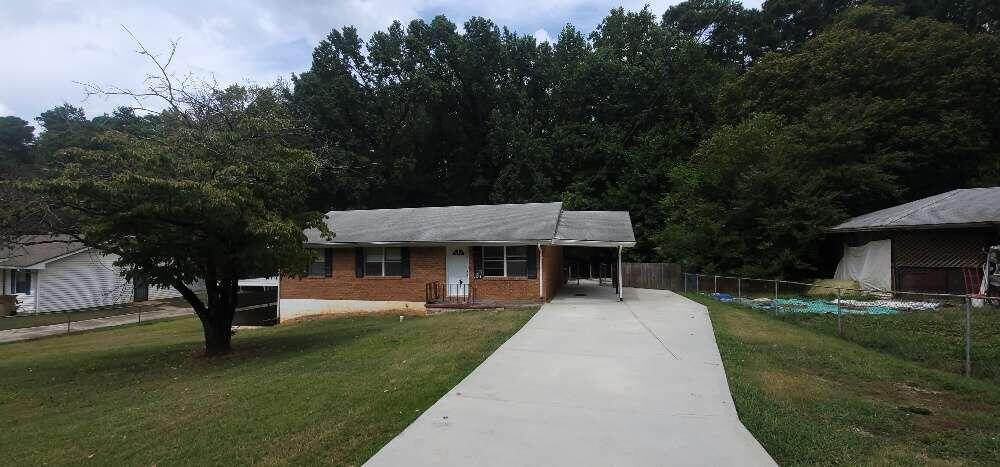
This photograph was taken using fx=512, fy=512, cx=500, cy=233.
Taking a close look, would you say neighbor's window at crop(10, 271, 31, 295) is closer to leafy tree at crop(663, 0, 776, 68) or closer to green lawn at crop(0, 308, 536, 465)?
green lawn at crop(0, 308, 536, 465)

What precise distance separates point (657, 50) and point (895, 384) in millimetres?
34157

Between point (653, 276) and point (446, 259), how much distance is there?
36.9 ft

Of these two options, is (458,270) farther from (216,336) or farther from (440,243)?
(216,336)

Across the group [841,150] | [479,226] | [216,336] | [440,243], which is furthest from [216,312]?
[841,150]

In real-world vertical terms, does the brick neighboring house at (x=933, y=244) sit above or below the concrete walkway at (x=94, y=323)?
above

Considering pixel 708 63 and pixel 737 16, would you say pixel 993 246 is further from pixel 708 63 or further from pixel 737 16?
pixel 737 16

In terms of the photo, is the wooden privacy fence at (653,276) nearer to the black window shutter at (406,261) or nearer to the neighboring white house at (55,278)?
the black window shutter at (406,261)

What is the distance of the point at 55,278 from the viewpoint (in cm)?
2564

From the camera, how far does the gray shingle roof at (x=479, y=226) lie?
55.3 ft

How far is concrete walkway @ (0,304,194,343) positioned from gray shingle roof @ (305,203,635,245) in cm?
971

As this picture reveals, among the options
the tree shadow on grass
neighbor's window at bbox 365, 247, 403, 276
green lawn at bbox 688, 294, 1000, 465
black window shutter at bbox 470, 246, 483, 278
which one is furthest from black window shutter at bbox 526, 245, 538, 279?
green lawn at bbox 688, 294, 1000, 465

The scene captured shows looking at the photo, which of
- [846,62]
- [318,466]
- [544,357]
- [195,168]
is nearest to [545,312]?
[544,357]

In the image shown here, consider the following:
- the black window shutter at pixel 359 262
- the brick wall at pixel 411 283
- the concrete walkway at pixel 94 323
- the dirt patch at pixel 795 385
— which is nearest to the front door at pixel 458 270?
the brick wall at pixel 411 283

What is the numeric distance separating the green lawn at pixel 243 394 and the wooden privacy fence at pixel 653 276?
12521mm
